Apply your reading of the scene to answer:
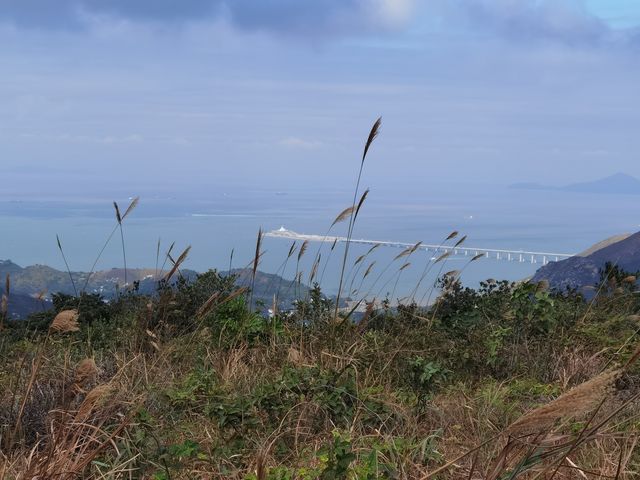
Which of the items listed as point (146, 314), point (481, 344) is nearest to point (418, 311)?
point (481, 344)

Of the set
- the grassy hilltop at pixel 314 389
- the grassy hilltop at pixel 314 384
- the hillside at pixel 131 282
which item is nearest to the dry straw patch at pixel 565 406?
the grassy hilltop at pixel 314 384

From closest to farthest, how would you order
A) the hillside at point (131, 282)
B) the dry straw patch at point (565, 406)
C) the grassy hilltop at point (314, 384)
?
the dry straw patch at point (565, 406) → the grassy hilltop at point (314, 384) → the hillside at point (131, 282)

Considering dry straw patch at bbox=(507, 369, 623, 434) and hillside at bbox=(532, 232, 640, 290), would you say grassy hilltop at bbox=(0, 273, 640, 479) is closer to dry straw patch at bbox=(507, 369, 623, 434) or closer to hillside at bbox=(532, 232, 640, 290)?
dry straw patch at bbox=(507, 369, 623, 434)

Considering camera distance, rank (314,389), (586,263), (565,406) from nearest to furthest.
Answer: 1. (565,406)
2. (314,389)
3. (586,263)

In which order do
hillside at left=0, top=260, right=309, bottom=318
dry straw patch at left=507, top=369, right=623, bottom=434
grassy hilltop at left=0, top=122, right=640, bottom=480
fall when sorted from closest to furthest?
dry straw patch at left=507, top=369, right=623, bottom=434, grassy hilltop at left=0, top=122, right=640, bottom=480, hillside at left=0, top=260, right=309, bottom=318

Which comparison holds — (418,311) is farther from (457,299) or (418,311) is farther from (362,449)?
(362,449)

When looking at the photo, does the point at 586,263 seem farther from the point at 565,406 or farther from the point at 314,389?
the point at 565,406

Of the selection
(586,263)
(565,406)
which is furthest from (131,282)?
(586,263)

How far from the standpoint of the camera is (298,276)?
686 cm

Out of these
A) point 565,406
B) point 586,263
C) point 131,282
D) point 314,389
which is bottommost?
point 314,389

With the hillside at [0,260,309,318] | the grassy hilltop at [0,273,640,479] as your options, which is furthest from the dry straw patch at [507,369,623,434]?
the hillside at [0,260,309,318]

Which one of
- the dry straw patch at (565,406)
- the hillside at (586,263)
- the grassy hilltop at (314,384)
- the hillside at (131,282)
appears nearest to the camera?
the dry straw patch at (565,406)

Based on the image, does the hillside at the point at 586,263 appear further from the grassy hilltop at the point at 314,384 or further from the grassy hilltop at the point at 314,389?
the grassy hilltop at the point at 314,389

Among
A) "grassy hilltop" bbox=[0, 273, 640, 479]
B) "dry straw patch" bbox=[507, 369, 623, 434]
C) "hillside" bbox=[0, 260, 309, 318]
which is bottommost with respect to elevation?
"grassy hilltop" bbox=[0, 273, 640, 479]
